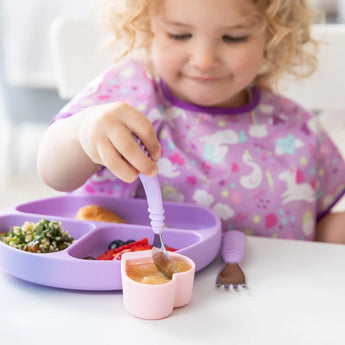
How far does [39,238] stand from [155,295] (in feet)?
0.63

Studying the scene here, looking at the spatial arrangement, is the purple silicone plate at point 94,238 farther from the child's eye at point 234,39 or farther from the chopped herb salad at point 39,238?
the child's eye at point 234,39

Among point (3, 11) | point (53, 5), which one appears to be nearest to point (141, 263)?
point (53, 5)

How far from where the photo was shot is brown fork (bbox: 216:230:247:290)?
668 millimetres

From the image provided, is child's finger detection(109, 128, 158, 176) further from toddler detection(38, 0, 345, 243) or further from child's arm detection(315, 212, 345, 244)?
child's arm detection(315, 212, 345, 244)

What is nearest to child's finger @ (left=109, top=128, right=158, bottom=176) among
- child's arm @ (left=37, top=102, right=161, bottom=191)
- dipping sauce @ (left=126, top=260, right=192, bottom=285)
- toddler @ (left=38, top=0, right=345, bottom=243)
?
child's arm @ (left=37, top=102, right=161, bottom=191)

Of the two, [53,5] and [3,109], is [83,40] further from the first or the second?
[3,109]

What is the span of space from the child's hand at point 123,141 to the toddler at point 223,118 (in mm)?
193

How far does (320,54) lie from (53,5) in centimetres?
140

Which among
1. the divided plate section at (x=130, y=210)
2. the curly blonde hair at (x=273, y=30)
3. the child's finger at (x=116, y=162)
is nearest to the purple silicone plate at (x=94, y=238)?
the divided plate section at (x=130, y=210)

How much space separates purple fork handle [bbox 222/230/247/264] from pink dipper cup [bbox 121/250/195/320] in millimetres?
141

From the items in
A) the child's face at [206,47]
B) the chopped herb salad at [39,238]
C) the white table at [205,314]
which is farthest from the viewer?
the child's face at [206,47]

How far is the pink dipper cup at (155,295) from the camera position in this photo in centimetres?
56

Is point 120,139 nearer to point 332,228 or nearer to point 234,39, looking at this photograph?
point 234,39

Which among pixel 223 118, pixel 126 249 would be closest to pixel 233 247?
pixel 126 249
